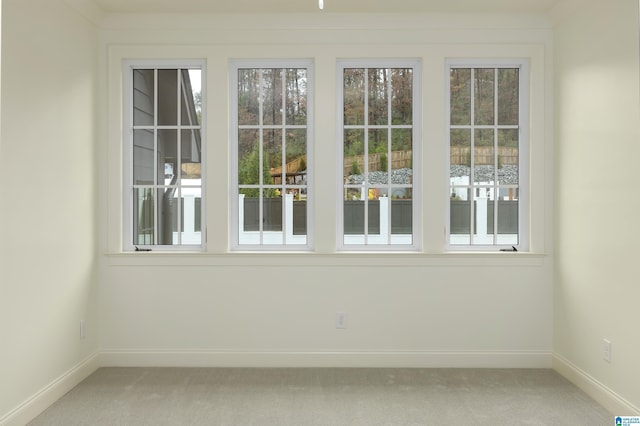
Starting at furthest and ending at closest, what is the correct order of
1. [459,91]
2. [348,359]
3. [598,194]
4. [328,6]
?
[459,91] < [348,359] < [328,6] < [598,194]

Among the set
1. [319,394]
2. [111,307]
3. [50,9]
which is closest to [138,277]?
[111,307]

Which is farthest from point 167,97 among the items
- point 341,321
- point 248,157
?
point 341,321

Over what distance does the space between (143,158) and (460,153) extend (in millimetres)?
2606

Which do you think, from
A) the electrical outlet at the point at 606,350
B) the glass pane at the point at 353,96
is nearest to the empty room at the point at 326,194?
the glass pane at the point at 353,96

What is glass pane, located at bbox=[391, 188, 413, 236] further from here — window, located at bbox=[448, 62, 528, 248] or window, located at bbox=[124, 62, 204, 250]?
window, located at bbox=[124, 62, 204, 250]

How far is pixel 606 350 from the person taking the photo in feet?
10.9

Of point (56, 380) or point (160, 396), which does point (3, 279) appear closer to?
point (56, 380)

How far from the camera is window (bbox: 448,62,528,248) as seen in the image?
4.19 meters

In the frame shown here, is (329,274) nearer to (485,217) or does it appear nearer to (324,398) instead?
(324,398)

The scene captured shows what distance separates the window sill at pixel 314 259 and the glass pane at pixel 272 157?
623 millimetres

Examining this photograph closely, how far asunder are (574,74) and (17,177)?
3.79 m

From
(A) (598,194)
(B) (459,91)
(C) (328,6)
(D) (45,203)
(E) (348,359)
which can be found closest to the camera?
(D) (45,203)

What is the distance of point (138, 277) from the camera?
4.11 metres

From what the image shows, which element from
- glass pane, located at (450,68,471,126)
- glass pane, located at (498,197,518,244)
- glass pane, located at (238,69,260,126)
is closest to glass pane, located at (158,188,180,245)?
glass pane, located at (238,69,260,126)
